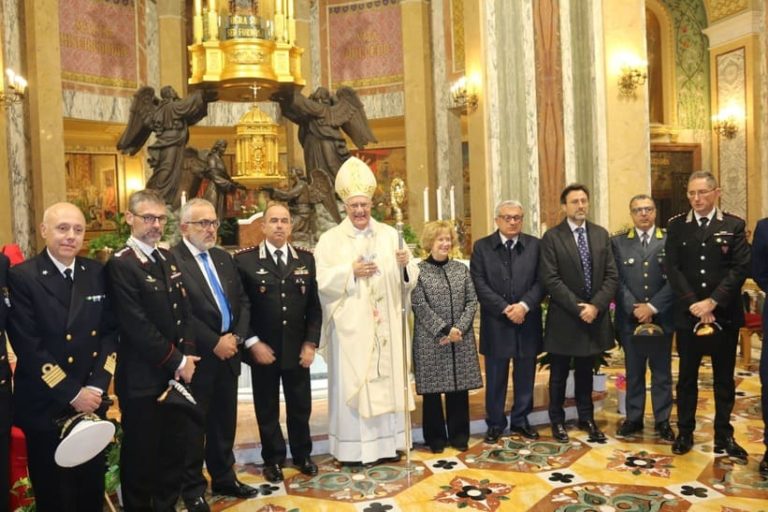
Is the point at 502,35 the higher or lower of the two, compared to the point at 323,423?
higher

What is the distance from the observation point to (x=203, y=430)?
12.8ft

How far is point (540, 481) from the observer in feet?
14.2

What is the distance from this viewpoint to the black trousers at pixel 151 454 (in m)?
3.55

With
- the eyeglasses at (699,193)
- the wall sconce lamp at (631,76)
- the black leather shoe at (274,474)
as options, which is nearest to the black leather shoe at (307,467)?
the black leather shoe at (274,474)

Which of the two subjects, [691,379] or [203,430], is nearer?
[203,430]

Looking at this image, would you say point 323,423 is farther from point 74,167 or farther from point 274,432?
point 74,167

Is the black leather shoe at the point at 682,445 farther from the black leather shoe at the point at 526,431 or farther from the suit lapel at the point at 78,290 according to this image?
the suit lapel at the point at 78,290

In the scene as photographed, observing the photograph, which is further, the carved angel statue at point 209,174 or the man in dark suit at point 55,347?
the carved angel statue at point 209,174

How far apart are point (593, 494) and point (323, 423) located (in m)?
1.99

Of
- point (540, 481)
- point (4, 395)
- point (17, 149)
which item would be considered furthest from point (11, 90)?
point (540, 481)

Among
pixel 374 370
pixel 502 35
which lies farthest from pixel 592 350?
pixel 502 35

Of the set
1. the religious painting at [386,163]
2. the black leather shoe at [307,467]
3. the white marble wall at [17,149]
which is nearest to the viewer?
the black leather shoe at [307,467]

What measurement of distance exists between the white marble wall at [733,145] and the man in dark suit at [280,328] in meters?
8.98

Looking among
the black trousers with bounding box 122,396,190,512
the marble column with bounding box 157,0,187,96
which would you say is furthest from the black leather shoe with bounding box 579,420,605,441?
the marble column with bounding box 157,0,187,96
